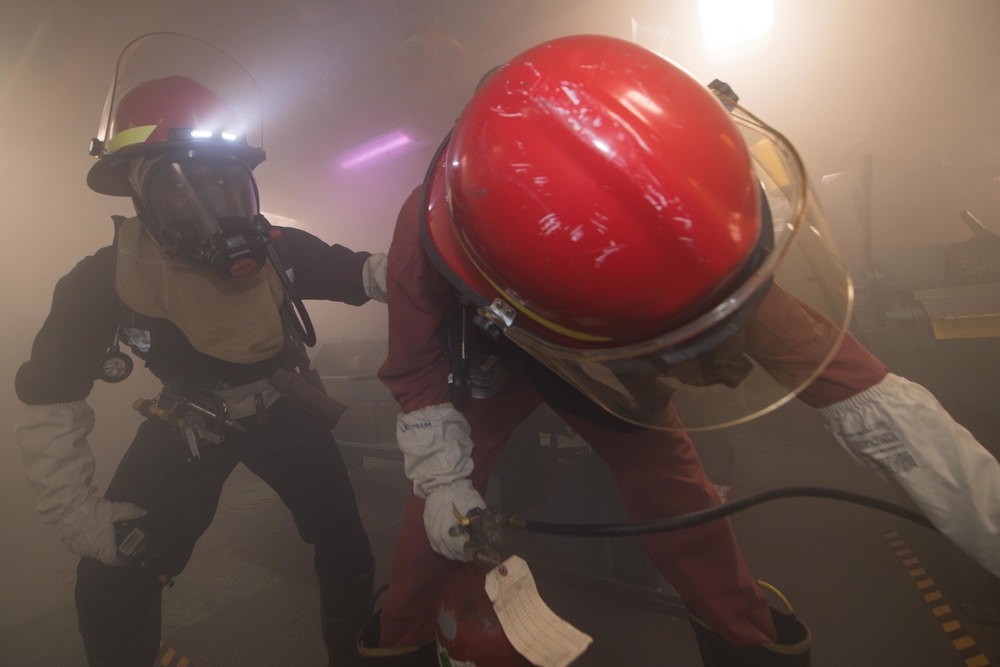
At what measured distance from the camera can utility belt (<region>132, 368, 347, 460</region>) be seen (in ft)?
5.16

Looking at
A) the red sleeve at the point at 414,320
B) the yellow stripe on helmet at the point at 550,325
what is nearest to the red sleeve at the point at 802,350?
the yellow stripe on helmet at the point at 550,325

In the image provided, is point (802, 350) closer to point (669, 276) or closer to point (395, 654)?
point (669, 276)

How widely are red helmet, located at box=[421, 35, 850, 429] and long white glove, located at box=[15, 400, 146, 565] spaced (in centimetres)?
166

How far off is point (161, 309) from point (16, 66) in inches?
130

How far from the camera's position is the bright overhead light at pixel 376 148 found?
5.35 metres

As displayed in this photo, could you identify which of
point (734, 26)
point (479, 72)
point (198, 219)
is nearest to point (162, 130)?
point (198, 219)

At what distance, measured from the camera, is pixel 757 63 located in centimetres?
409

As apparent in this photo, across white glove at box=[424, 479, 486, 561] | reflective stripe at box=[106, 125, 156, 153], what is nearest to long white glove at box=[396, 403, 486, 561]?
white glove at box=[424, 479, 486, 561]

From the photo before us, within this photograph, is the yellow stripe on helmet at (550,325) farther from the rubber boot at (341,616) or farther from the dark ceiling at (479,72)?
the dark ceiling at (479,72)

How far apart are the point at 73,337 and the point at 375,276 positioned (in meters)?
1.10

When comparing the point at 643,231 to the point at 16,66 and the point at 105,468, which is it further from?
the point at 105,468

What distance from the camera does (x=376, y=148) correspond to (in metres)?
5.59

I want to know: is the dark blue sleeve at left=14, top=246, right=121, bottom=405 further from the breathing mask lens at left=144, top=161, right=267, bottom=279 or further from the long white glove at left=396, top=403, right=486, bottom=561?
the long white glove at left=396, top=403, right=486, bottom=561

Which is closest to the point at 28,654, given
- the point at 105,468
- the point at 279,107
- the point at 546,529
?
the point at 105,468
